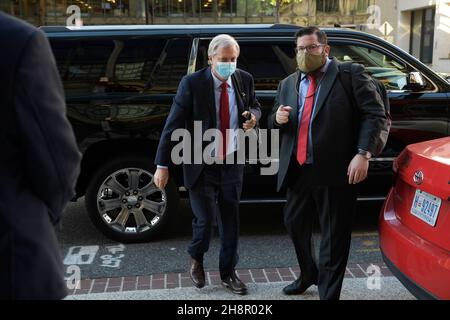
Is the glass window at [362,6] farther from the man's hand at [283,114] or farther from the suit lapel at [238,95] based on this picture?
the man's hand at [283,114]

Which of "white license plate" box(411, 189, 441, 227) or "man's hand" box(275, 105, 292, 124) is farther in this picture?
"man's hand" box(275, 105, 292, 124)

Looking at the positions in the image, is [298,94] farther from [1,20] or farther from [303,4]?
[303,4]

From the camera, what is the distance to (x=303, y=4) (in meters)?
38.5

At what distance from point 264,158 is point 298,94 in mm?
1412

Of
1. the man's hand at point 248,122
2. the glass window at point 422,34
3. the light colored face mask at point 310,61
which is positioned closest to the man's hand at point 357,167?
the light colored face mask at point 310,61

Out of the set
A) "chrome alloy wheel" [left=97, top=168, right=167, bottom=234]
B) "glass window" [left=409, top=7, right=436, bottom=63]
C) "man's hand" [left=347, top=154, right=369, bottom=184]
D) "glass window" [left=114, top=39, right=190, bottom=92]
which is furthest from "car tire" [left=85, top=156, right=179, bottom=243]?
"glass window" [left=409, top=7, right=436, bottom=63]

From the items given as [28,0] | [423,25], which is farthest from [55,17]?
[423,25]

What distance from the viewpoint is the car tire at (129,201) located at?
4.50 meters

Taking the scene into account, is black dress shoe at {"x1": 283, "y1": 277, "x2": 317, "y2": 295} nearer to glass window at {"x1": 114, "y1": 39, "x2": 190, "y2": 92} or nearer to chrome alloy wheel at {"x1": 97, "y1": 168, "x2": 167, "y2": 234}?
chrome alloy wheel at {"x1": 97, "y1": 168, "x2": 167, "y2": 234}

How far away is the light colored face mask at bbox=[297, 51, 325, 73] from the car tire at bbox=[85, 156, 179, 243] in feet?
6.32

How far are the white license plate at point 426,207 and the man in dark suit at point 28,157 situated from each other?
1.93 m

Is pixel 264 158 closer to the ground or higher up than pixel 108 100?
closer to the ground

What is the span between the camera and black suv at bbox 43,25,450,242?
A: 14.6ft

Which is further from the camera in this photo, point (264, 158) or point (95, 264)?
point (264, 158)
